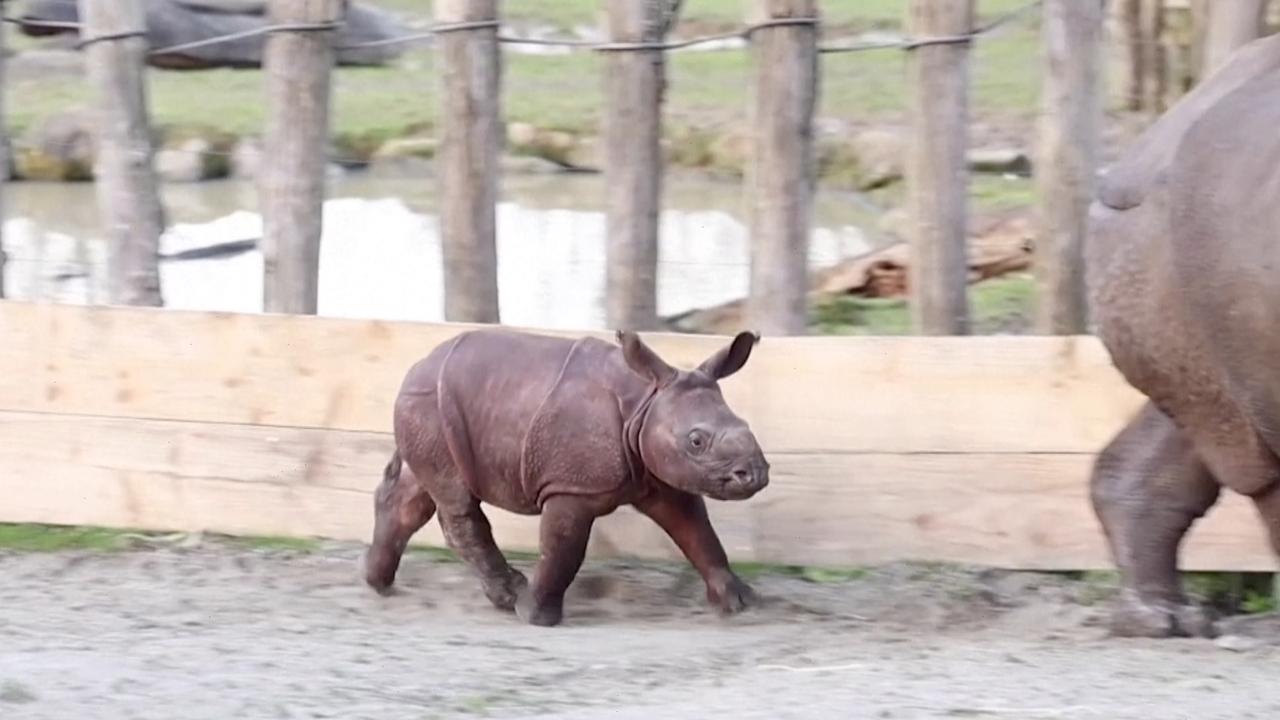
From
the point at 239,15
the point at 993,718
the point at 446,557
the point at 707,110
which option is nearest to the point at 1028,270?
the point at 446,557

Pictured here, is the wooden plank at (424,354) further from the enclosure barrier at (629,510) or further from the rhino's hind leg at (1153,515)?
the rhino's hind leg at (1153,515)

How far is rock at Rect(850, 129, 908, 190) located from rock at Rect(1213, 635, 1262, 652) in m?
8.13

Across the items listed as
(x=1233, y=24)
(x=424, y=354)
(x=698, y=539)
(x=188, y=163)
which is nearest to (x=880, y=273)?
(x=1233, y=24)

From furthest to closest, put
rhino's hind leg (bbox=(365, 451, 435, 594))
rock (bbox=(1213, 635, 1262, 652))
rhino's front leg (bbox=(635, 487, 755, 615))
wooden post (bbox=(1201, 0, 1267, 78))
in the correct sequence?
1. wooden post (bbox=(1201, 0, 1267, 78))
2. rhino's hind leg (bbox=(365, 451, 435, 594))
3. rhino's front leg (bbox=(635, 487, 755, 615))
4. rock (bbox=(1213, 635, 1262, 652))

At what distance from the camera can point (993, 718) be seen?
4.12m

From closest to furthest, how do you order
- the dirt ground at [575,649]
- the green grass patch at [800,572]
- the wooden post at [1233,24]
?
the dirt ground at [575,649]
the green grass patch at [800,572]
the wooden post at [1233,24]

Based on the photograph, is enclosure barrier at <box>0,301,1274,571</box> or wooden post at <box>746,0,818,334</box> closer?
enclosure barrier at <box>0,301,1274,571</box>

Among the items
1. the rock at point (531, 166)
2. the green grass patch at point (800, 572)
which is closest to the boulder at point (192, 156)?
the rock at point (531, 166)

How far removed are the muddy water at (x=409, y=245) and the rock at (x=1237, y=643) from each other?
3205 millimetres

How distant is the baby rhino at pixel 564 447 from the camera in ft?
17.4

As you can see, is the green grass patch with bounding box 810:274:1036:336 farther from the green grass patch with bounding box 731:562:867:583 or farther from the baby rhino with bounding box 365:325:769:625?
the baby rhino with bounding box 365:325:769:625

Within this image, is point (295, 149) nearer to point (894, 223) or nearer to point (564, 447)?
point (564, 447)

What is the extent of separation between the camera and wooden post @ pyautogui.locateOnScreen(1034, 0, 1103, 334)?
6.08 m

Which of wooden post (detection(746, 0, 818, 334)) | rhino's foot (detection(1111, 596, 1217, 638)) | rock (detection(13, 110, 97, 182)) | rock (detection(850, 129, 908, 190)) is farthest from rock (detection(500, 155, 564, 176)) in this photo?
rhino's foot (detection(1111, 596, 1217, 638))
